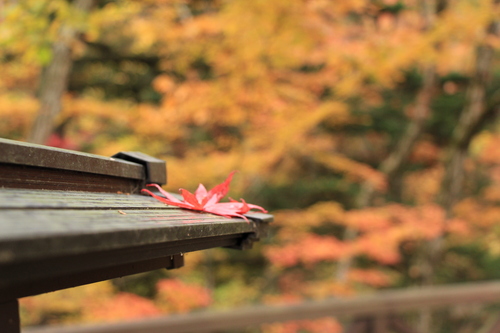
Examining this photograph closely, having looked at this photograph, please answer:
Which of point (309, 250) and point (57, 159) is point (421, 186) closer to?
point (309, 250)

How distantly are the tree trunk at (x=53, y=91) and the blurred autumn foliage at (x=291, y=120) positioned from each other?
24 mm

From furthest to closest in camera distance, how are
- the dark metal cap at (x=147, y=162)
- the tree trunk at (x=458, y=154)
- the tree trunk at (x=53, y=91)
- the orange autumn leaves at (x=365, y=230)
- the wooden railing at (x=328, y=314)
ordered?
the tree trunk at (x=458, y=154)
the orange autumn leaves at (x=365, y=230)
the tree trunk at (x=53, y=91)
the wooden railing at (x=328, y=314)
the dark metal cap at (x=147, y=162)

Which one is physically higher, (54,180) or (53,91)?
(53,91)

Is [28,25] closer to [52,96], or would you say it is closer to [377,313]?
[52,96]

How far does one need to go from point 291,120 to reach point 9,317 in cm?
508

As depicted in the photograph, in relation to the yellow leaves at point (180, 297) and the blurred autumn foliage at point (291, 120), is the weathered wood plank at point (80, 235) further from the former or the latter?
the yellow leaves at point (180, 297)

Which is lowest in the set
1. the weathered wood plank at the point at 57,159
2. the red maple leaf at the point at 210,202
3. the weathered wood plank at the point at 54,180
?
the red maple leaf at the point at 210,202

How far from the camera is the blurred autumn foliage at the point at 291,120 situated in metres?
4.98

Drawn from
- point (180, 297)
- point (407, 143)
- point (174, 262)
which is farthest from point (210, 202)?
point (407, 143)

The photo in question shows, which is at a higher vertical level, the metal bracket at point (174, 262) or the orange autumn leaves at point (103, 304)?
the metal bracket at point (174, 262)

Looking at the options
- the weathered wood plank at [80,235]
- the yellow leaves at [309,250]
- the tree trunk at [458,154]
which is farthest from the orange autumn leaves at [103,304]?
the weathered wood plank at [80,235]

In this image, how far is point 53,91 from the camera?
14.3 feet

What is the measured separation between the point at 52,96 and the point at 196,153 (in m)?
2.80

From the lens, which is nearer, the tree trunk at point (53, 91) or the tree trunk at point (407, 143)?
the tree trunk at point (53, 91)
